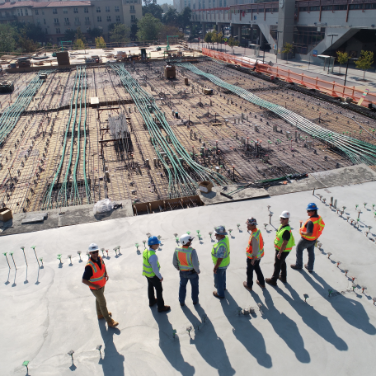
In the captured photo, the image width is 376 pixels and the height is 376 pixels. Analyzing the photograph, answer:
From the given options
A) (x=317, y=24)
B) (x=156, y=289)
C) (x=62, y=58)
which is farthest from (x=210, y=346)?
(x=317, y=24)

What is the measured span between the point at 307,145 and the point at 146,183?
6.51m

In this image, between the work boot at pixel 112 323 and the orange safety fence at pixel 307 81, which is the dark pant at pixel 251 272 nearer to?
the work boot at pixel 112 323

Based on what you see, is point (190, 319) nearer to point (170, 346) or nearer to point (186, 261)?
point (170, 346)

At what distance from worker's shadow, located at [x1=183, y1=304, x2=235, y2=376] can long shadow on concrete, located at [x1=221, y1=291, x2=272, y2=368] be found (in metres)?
0.30

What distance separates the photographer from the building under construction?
10359 millimetres

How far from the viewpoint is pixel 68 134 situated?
1525cm

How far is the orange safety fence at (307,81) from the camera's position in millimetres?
18750

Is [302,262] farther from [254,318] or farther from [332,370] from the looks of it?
[332,370]

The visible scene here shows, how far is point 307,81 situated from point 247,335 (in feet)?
91.8

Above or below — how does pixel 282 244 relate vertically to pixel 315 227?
below

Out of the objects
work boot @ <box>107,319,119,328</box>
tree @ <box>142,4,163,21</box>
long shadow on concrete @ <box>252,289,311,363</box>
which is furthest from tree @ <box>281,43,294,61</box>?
tree @ <box>142,4,163,21</box>

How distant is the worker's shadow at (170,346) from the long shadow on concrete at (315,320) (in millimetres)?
1835

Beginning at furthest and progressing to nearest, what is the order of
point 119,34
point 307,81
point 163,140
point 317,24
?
point 119,34
point 317,24
point 307,81
point 163,140

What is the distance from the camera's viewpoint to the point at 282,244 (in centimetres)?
514
